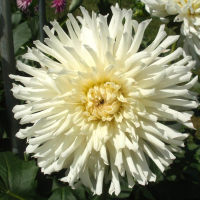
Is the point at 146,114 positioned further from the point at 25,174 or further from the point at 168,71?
the point at 25,174

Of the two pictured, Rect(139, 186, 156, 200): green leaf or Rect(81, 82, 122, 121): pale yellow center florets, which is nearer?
Rect(81, 82, 122, 121): pale yellow center florets

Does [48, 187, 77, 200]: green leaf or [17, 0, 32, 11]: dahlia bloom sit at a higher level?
[17, 0, 32, 11]: dahlia bloom

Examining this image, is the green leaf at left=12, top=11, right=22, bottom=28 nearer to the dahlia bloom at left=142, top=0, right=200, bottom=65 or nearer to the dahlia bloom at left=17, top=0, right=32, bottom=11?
the dahlia bloom at left=17, top=0, right=32, bottom=11

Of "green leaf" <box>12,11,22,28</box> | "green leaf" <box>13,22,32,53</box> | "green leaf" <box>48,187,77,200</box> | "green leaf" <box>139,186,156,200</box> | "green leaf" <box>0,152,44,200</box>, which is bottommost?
"green leaf" <box>139,186,156,200</box>

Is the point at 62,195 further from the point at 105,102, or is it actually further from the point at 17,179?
the point at 105,102

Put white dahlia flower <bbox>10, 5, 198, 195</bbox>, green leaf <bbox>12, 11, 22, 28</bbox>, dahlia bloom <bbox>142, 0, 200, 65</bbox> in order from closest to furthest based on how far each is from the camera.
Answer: white dahlia flower <bbox>10, 5, 198, 195</bbox> → dahlia bloom <bbox>142, 0, 200, 65</bbox> → green leaf <bbox>12, 11, 22, 28</bbox>

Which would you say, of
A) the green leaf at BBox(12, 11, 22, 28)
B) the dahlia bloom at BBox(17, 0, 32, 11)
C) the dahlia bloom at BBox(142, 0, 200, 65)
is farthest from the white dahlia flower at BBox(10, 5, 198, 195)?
the dahlia bloom at BBox(17, 0, 32, 11)

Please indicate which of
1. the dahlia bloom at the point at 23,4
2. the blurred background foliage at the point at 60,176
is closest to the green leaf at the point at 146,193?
the blurred background foliage at the point at 60,176

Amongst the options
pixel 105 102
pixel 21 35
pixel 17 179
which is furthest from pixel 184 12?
pixel 17 179
